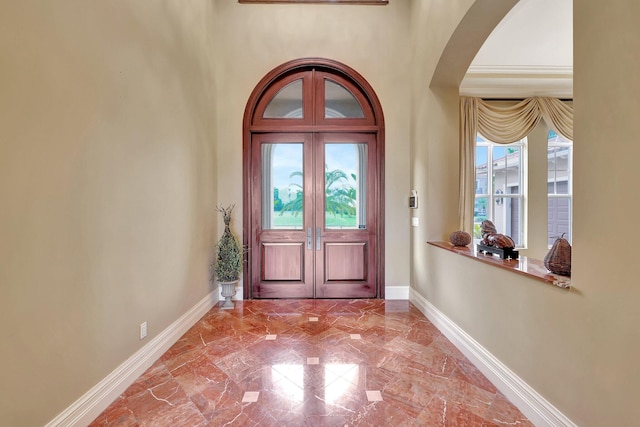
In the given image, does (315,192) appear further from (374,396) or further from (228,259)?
(374,396)

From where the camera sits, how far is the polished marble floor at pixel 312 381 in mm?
1739

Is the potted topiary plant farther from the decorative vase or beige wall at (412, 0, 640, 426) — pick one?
beige wall at (412, 0, 640, 426)

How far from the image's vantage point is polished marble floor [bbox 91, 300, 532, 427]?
1739 millimetres

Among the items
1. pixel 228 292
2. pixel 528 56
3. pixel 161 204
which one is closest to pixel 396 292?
pixel 228 292

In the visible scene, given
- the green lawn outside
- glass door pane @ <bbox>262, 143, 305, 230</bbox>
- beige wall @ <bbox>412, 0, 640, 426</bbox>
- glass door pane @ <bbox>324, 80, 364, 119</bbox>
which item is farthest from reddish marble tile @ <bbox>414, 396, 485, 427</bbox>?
glass door pane @ <bbox>324, 80, 364, 119</bbox>

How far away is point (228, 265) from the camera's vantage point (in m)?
3.60

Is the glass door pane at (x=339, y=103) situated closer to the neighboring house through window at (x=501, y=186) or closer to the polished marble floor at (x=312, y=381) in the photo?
the neighboring house through window at (x=501, y=186)

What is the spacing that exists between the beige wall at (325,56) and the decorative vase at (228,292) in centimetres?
90

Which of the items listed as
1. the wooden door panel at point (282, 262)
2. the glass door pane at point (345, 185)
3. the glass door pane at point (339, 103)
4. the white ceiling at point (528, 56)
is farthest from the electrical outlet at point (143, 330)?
the white ceiling at point (528, 56)

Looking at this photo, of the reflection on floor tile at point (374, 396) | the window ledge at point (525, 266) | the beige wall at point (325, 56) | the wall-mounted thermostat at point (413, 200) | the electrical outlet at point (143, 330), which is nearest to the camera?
the window ledge at point (525, 266)

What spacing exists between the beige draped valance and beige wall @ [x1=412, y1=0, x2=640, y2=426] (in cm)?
331

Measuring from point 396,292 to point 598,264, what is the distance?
280cm

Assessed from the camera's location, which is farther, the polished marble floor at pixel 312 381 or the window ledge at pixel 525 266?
the polished marble floor at pixel 312 381

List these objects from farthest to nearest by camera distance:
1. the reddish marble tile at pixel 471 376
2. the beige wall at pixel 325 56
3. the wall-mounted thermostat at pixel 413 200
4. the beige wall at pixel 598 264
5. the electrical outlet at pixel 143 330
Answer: the beige wall at pixel 325 56
the wall-mounted thermostat at pixel 413 200
the electrical outlet at pixel 143 330
the reddish marble tile at pixel 471 376
the beige wall at pixel 598 264
